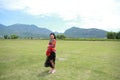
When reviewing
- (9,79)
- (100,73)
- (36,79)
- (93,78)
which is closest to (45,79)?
(36,79)

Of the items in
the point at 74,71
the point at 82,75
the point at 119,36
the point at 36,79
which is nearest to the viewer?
→ the point at 36,79

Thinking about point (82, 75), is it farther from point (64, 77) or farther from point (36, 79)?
point (36, 79)

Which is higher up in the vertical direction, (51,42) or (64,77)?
(51,42)

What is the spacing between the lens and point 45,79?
8.95m

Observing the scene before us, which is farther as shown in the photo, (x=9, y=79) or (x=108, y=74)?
(x=108, y=74)

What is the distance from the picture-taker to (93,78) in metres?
9.24

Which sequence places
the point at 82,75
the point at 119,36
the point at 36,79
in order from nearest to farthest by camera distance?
the point at 36,79 < the point at 82,75 < the point at 119,36

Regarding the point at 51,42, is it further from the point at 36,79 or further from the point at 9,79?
the point at 9,79

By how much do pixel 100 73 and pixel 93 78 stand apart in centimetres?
122

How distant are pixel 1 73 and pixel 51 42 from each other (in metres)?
3.29

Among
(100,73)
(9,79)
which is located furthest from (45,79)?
(100,73)

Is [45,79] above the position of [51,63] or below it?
below

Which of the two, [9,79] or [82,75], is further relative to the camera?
[82,75]

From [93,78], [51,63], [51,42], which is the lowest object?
[93,78]
